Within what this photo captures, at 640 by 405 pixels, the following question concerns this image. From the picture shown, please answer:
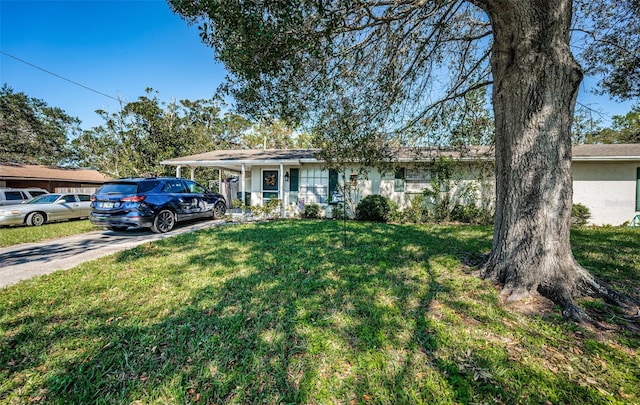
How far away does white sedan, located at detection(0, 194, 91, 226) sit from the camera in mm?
9523

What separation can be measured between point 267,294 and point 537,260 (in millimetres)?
3617

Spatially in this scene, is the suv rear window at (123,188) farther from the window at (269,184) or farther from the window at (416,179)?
the window at (416,179)

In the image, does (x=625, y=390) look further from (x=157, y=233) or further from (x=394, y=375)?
(x=157, y=233)

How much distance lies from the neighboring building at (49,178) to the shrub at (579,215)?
31.4 meters

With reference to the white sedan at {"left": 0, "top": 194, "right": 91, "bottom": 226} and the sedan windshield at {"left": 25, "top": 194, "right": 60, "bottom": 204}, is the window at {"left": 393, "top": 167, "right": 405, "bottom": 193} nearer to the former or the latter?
the white sedan at {"left": 0, "top": 194, "right": 91, "bottom": 226}

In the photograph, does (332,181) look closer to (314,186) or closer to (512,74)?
(314,186)

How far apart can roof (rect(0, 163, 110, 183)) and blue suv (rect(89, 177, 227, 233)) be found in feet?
56.1

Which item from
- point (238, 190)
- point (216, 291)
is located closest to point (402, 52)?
point (216, 291)

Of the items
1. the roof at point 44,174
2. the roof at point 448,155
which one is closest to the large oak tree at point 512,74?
the roof at point 448,155

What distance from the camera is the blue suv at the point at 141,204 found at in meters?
7.14

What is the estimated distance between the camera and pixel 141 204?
7.29 meters

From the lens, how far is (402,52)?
5.76 meters

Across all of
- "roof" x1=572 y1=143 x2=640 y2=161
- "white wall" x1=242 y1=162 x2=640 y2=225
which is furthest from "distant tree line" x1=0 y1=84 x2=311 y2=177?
"roof" x1=572 y1=143 x2=640 y2=161

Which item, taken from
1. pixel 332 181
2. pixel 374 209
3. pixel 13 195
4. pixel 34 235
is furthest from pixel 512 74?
pixel 13 195
